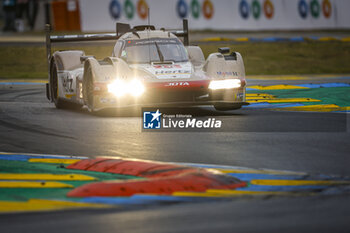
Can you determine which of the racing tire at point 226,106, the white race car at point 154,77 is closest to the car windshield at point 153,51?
the white race car at point 154,77

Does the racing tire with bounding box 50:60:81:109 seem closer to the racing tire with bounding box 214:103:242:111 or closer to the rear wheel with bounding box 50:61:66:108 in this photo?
the rear wheel with bounding box 50:61:66:108

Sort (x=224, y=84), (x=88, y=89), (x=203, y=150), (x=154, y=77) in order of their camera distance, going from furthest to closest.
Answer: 1. (x=88, y=89)
2. (x=224, y=84)
3. (x=154, y=77)
4. (x=203, y=150)

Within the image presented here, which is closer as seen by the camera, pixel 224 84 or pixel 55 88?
pixel 224 84

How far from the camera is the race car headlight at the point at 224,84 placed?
12.0 m

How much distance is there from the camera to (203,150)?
8.62 metres

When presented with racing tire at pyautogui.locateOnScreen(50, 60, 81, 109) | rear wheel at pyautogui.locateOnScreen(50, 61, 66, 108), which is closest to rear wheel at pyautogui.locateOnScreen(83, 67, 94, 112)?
racing tire at pyautogui.locateOnScreen(50, 60, 81, 109)

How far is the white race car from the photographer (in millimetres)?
11766

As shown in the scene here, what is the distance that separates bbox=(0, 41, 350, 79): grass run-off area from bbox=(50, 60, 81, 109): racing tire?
9.12 m

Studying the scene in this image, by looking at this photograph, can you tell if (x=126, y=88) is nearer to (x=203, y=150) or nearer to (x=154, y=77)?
(x=154, y=77)

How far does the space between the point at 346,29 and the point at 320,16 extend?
71.0 inches

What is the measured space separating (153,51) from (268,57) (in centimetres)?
1419

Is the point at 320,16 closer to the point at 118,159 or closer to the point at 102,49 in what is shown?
the point at 102,49

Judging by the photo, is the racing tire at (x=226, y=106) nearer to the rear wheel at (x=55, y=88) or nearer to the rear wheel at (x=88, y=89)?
the rear wheel at (x=88, y=89)

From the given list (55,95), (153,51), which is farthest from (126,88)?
(55,95)
